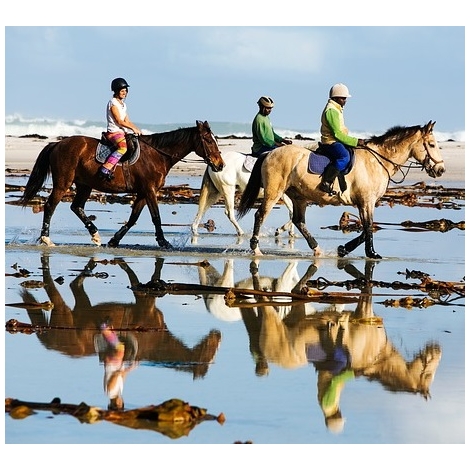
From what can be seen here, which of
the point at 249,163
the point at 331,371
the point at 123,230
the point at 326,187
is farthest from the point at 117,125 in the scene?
the point at 331,371

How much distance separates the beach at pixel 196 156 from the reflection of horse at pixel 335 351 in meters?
24.9

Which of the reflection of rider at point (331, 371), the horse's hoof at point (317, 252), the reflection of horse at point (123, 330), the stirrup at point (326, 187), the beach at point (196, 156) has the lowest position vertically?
the reflection of rider at point (331, 371)

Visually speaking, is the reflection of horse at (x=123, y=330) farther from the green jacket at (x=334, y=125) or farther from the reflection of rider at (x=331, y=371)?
the green jacket at (x=334, y=125)

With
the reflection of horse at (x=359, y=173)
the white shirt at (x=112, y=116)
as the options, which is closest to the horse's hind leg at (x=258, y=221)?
the reflection of horse at (x=359, y=173)

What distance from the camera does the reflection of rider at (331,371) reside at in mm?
7828

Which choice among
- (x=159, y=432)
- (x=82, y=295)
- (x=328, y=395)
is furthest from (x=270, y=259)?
(x=159, y=432)

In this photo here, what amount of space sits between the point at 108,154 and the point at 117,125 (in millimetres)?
443

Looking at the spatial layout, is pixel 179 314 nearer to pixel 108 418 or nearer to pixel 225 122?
pixel 108 418

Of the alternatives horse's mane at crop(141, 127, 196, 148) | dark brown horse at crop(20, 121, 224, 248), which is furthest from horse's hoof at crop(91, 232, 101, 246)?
horse's mane at crop(141, 127, 196, 148)

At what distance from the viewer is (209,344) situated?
10.1 m

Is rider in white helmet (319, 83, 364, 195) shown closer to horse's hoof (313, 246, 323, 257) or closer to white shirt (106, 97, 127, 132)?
horse's hoof (313, 246, 323, 257)

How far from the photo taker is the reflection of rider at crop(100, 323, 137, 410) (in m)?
8.08

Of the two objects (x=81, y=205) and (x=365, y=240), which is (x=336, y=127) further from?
(x=81, y=205)

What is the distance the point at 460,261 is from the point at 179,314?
19.8 ft
